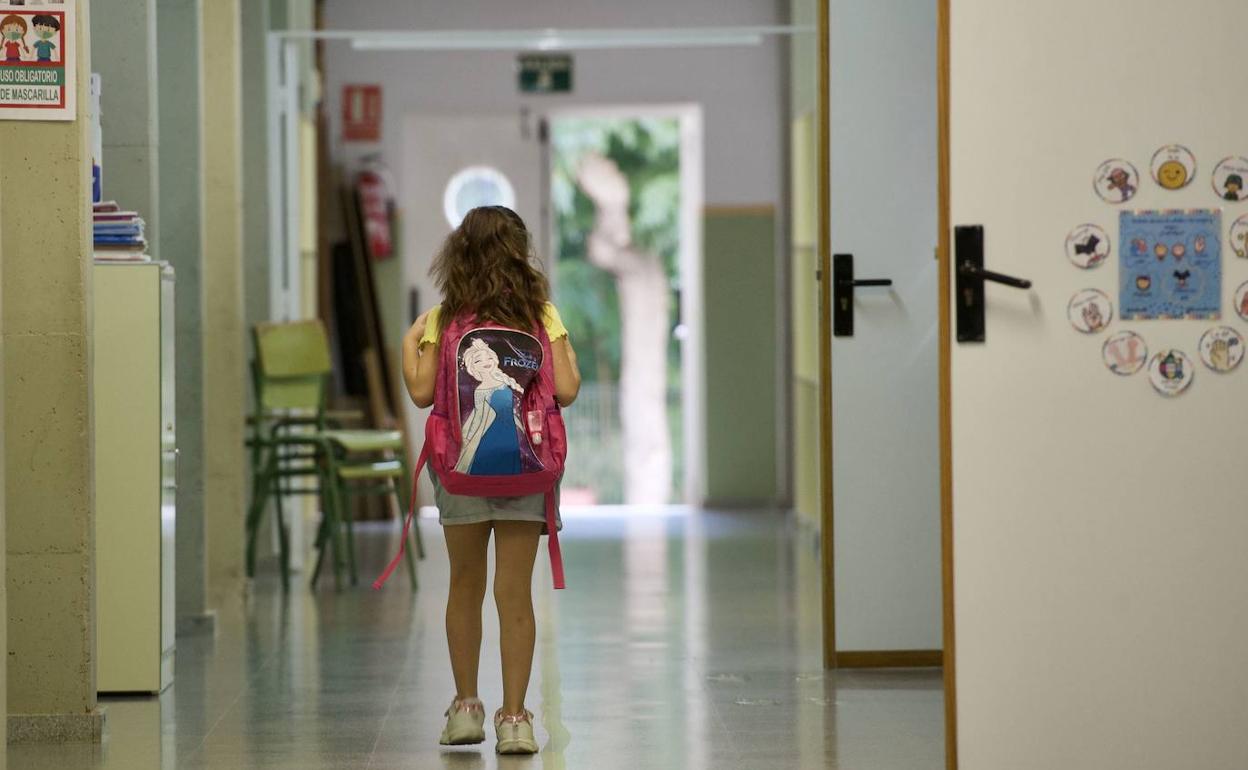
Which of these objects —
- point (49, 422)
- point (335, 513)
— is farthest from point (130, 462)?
point (335, 513)

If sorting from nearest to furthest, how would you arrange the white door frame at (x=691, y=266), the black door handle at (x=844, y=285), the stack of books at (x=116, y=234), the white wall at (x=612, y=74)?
the stack of books at (x=116, y=234), the black door handle at (x=844, y=285), the white wall at (x=612, y=74), the white door frame at (x=691, y=266)

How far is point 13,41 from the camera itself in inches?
167

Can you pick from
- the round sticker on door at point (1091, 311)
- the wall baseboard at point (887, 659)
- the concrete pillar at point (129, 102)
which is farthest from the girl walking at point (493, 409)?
the concrete pillar at point (129, 102)

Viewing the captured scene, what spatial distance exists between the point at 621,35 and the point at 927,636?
381cm

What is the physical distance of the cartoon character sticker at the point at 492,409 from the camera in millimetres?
3891

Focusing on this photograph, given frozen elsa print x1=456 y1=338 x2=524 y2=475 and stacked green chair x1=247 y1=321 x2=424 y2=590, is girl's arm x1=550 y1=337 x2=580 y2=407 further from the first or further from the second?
stacked green chair x1=247 y1=321 x2=424 y2=590

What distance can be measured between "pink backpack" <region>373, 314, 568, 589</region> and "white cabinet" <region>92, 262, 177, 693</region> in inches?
47.4

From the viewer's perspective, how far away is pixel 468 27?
421 inches

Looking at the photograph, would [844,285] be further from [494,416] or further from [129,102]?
[129,102]

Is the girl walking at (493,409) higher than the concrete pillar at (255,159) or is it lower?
lower

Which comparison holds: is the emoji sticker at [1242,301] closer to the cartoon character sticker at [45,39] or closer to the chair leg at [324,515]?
the cartoon character sticker at [45,39]

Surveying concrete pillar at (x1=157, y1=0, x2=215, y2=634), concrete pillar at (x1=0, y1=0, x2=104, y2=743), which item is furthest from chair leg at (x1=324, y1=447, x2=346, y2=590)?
concrete pillar at (x1=0, y1=0, x2=104, y2=743)

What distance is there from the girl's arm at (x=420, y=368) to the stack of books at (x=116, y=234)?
1205 mm

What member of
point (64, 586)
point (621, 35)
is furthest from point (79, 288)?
point (621, 35)
